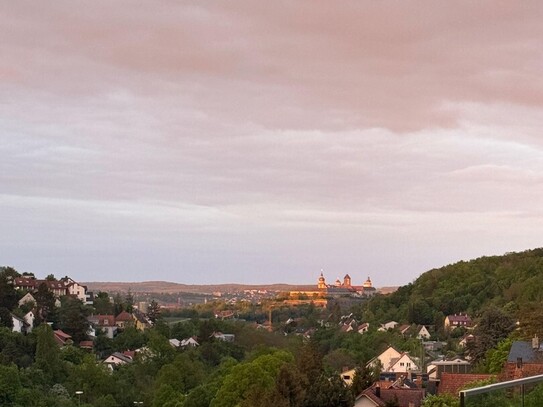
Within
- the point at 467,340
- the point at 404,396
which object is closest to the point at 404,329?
the point at 467,340

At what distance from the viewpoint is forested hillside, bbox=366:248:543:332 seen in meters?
115

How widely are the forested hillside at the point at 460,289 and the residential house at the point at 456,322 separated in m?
1.54

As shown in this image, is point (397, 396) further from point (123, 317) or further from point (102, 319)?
point (123, 317)

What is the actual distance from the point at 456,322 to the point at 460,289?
19.9 m

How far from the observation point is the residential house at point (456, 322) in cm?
10430

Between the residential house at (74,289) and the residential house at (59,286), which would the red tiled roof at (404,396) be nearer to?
the residential house at (59,286)

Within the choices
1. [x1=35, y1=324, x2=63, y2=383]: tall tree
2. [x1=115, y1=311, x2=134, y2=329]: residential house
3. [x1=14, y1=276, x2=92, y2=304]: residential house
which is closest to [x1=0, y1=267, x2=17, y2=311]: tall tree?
[x1=14, y1=276, x2=92, y2=304]: residential house

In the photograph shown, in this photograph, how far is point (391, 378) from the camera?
52031 mm

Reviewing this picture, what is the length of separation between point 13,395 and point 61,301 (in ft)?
139

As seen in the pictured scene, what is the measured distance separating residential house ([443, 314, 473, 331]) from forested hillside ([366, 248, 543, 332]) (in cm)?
154

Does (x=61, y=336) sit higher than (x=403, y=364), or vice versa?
(x=61, y=336)

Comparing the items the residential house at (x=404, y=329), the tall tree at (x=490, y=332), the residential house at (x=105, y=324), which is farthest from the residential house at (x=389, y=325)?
the tall tree at (x=490, y=332)

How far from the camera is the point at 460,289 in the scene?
127 meters

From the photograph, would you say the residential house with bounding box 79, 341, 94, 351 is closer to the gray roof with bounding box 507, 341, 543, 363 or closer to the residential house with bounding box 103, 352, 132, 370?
the residential house with bounding box 103, 352, 132, 370
